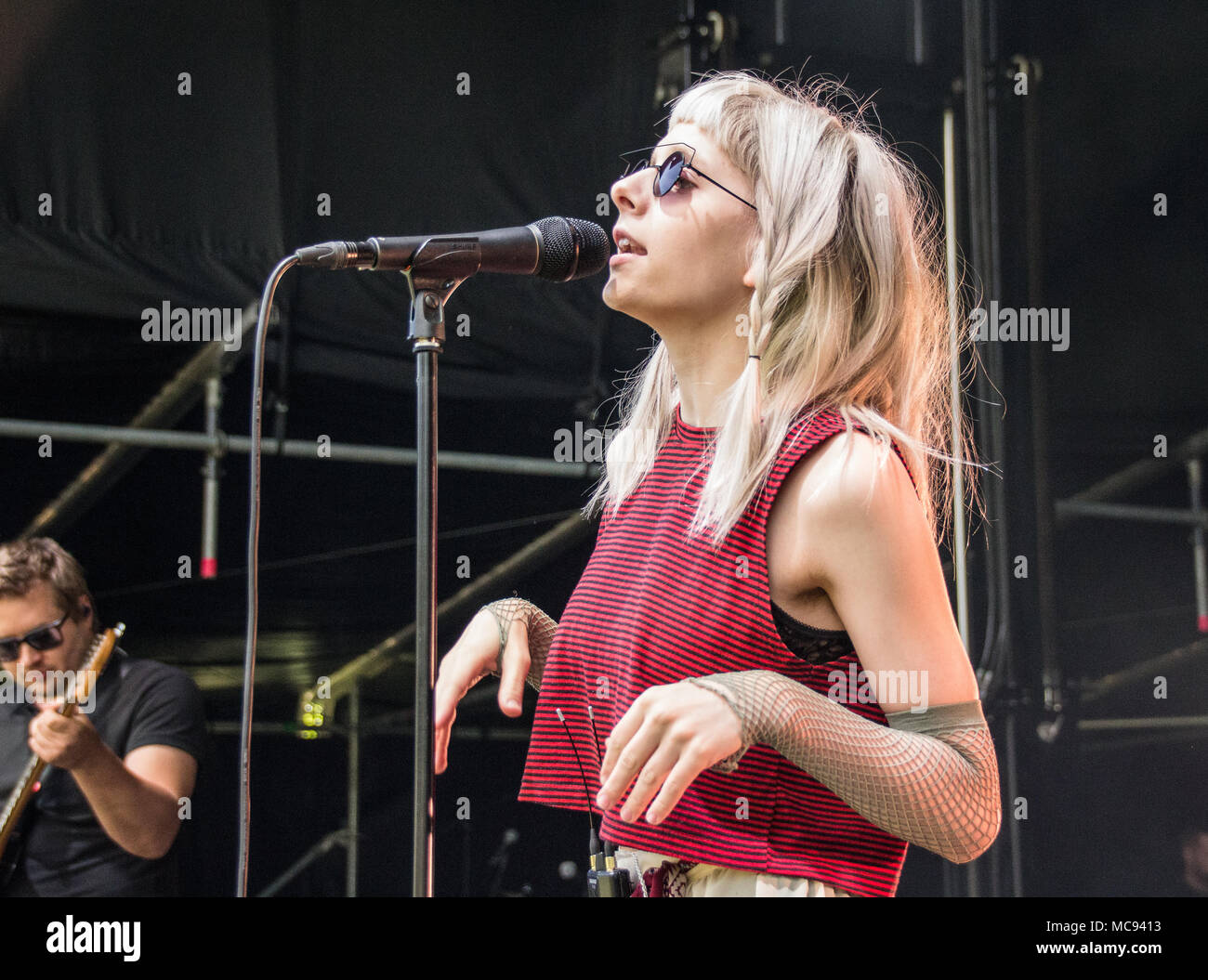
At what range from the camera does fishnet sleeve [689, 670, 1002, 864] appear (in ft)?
3.71

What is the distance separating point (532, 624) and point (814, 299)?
51 centimetres

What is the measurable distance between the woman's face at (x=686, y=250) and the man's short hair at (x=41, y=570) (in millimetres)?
2219

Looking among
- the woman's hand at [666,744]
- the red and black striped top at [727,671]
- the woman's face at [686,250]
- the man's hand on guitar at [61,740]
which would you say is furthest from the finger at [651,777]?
the man's hand on guitar at [61,740]

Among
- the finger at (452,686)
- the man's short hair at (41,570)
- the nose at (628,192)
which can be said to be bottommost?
the finger at (452,686)

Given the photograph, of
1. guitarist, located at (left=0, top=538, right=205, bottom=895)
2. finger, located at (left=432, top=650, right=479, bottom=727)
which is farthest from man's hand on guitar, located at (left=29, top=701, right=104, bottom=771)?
finger, located at (left=432, top=650, right=479, bottom=727)

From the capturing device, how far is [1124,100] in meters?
3.41

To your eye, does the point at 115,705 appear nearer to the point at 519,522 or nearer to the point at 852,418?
the point at 519,522

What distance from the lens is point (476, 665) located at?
147 cm

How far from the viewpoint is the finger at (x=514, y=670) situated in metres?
1.34

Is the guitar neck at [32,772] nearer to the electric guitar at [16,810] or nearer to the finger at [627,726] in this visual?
the electric guitar at [16,810]

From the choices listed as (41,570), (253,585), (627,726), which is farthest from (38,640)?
(627,726)

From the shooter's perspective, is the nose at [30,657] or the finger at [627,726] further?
the nose at [30,657]
